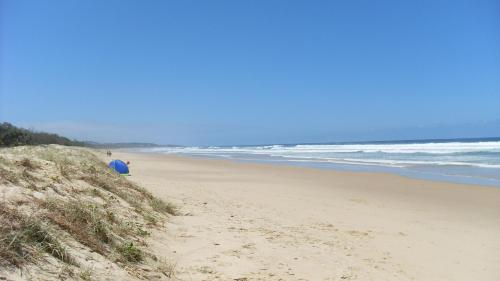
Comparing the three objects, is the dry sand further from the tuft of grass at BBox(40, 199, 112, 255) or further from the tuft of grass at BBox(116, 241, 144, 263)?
the tuft of grass at BBox(40, 199, 112, 255)

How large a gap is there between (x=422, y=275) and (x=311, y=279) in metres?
1.53

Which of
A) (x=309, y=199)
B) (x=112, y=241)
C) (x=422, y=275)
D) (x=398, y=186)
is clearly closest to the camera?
(x=112, y=241)

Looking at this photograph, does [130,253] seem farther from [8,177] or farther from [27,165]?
[27,165]

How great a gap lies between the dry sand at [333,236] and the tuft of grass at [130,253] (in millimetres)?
501

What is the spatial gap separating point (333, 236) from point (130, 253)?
3716 millimetres

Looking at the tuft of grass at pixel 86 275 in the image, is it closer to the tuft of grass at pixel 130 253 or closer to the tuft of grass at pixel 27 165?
the tuft of grass at pixel 130 253

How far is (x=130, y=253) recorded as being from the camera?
4.61 meters

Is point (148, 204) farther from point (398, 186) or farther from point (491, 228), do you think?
point (398, 186)

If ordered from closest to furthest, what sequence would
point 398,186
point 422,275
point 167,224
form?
point 422,275
point 167,224
point 398,186

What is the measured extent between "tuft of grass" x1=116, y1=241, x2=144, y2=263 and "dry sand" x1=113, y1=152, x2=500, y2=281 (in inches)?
19.7

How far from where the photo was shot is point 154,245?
560 centimetres

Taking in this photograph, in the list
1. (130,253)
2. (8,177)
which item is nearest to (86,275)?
(130,253)

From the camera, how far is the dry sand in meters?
5.35

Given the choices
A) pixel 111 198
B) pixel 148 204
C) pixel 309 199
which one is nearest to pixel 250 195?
pixel 309 199
